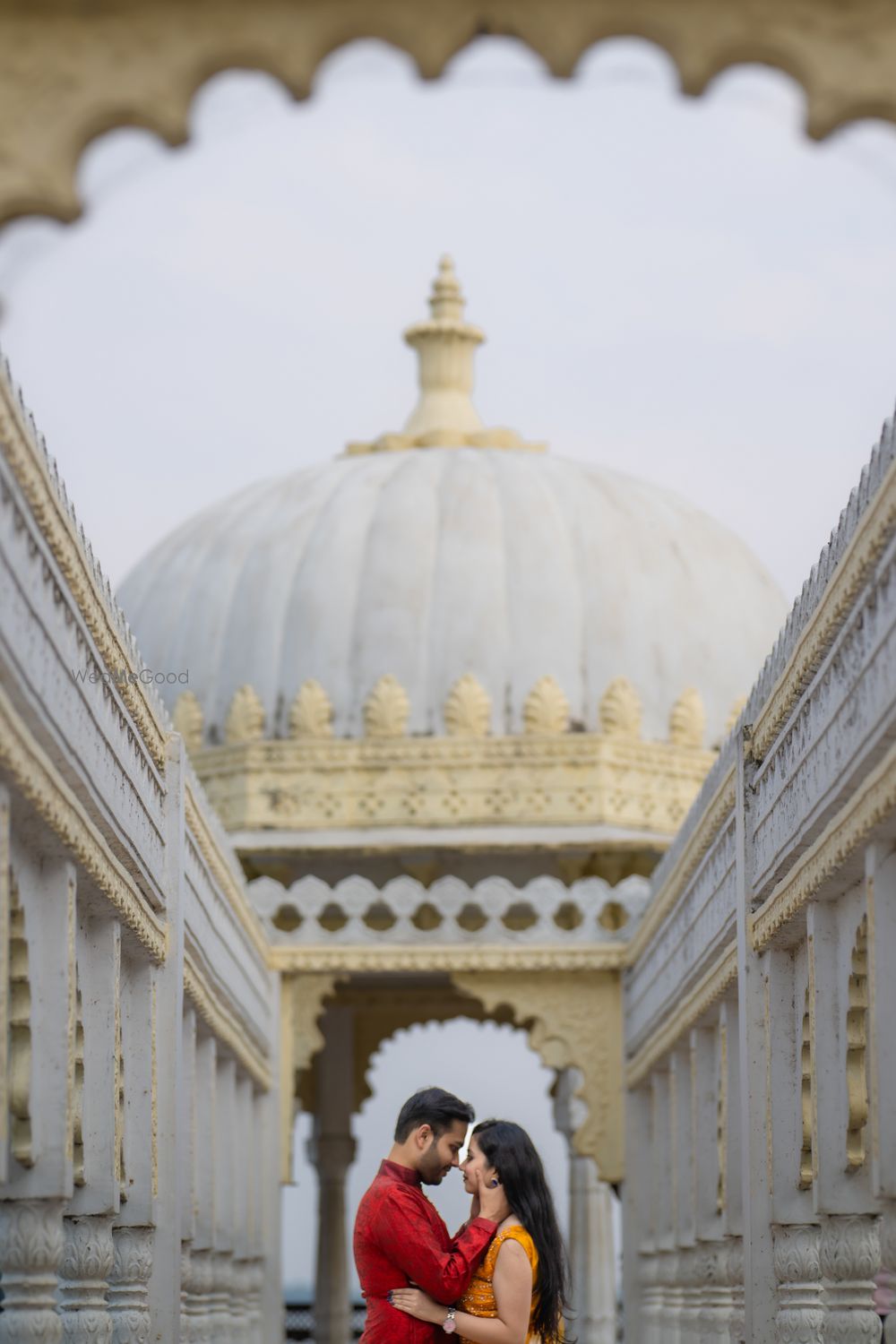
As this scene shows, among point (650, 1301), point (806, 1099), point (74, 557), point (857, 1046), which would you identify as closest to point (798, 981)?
point (806, 1099)

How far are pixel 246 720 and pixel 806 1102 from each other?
421 inches

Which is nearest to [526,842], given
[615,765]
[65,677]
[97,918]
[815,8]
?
[615,765]

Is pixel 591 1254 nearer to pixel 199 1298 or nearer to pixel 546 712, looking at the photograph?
pixel 546 712

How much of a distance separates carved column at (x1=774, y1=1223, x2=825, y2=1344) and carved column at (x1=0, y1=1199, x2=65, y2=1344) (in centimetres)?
326

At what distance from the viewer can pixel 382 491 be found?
21.0 meters

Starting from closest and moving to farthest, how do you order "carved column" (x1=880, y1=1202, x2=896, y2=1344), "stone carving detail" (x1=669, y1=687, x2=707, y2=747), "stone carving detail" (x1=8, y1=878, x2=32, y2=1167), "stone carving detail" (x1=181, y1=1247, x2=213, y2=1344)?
1. "carved column" (x1=880, y1=1202, x2=896, y2=1344)
2. "stone carving detail" (x1=8, y1=878, x2=32, y2=1167)
3. "stone carving detail" (x1=181, y1=1247, x2=213, y2=1344)
4. "stone carving detail" (x1=669, y1=687, x2=707, y2=747)

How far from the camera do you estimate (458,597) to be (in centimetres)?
2003

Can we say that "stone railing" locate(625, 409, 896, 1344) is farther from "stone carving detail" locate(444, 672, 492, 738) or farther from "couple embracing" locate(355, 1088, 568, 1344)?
"stone carving detail" locate(444, 672, 492, 738)

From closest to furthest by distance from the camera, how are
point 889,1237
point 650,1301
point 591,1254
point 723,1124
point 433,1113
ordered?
point 889,1237, point 433,1113, point 723,1124, point 650,1301, point 591,1254

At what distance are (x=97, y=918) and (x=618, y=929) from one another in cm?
900

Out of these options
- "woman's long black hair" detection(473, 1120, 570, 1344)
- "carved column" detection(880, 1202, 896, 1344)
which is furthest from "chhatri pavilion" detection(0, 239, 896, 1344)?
"woman's long black hair" detection(473, 1120, 570, 1344)

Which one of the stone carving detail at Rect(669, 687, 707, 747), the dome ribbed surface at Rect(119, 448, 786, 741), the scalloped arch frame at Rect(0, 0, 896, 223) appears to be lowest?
the scalloped arch frame at Rect(0, 0, 896, 223)

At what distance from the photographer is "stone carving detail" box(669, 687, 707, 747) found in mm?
19781

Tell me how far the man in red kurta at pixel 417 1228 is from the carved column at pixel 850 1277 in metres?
1.71
